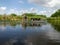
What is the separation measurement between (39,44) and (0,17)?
8372 centimetres

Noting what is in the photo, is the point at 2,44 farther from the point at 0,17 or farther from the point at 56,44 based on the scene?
the point at 0,17

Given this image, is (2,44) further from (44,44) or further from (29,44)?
(44,44)

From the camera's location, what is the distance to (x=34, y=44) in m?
13.3

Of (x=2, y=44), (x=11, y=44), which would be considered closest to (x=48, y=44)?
(x=11, y=44)

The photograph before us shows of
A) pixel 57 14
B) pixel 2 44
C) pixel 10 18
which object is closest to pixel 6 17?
pixel 10 18

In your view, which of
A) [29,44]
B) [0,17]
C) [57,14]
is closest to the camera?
[29,44]

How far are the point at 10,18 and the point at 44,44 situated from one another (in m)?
82.9

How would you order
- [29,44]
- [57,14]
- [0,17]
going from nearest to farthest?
1. [29,44]
2. [0,17]
3. [57,14]

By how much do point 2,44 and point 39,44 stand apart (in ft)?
10.8

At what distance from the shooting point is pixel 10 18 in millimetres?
95062

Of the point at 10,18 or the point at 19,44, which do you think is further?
the point at 10,18

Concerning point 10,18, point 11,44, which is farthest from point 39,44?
point 10,18

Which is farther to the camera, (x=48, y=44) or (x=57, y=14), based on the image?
(x=57, y=14)

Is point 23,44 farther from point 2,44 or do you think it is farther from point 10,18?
point 10,18
